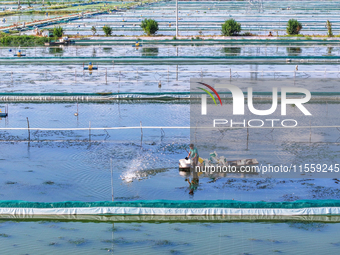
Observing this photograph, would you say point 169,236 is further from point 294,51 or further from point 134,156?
point 294,51

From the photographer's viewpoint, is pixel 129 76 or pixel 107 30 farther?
pixel 107 30

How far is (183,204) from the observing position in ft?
46.1

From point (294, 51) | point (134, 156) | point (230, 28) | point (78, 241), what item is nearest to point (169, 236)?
point (78, 241)

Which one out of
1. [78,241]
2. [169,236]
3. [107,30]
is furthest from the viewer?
[107,30]

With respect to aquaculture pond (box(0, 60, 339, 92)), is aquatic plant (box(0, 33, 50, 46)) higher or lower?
higher

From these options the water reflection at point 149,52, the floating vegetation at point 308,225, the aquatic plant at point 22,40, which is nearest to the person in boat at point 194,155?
the floating vegetation at point 308,225

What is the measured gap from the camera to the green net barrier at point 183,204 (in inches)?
547

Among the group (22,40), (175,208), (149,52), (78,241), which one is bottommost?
(78,241)

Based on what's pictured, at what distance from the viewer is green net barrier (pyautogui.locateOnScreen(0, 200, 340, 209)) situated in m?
13.9

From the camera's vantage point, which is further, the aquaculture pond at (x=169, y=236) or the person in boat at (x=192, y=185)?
the person in boat at (x=192, y=185)

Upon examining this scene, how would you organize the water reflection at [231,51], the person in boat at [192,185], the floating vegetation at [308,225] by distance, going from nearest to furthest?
the floating vegetation at [308,225], the person in boat at [192,185], the water reflection at [231,51]

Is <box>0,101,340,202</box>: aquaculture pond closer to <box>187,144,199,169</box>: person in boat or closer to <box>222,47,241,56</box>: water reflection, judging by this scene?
<box>187,144,199,169</box>: person in boat

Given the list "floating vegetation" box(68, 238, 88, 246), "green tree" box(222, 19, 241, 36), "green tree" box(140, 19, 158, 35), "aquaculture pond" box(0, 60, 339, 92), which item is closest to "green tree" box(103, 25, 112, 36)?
"green tree" box(140, 19, 158, 35)

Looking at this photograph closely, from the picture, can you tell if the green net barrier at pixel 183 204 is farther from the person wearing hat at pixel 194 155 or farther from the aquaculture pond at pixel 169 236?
the person wearing hat at pixel 194 155
